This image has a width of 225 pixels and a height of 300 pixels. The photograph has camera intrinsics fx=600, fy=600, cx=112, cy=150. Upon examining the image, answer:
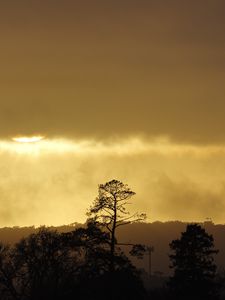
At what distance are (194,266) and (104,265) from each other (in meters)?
15.2

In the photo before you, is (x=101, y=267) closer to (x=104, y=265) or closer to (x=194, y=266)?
(x=104, y=265)

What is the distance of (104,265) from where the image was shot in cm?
5409

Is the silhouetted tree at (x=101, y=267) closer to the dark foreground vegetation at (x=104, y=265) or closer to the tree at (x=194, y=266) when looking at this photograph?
the dark foreground vegetation at (x=104, y=265)

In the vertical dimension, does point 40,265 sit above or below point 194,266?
above

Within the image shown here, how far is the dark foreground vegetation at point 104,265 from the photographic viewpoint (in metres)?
53.6

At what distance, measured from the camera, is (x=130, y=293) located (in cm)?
5438

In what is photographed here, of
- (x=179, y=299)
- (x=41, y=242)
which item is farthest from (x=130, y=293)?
(x=41, y=242)

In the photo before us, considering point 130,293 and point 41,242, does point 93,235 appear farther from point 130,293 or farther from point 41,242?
point 41,242

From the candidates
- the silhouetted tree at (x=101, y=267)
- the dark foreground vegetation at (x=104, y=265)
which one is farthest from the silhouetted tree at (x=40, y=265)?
the silhouetted tree at (x=101, y=267)

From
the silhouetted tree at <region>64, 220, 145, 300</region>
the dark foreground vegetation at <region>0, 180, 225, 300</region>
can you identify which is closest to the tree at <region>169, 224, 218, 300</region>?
the dark foreground vegetation at <region>0, 180, 225, 300</region>

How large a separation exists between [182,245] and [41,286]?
16208 mm

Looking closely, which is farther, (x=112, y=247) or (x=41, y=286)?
(x=41, y=286)

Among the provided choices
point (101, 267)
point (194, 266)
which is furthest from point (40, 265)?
point (101, 267)

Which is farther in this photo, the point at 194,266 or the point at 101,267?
the point at 194,266
